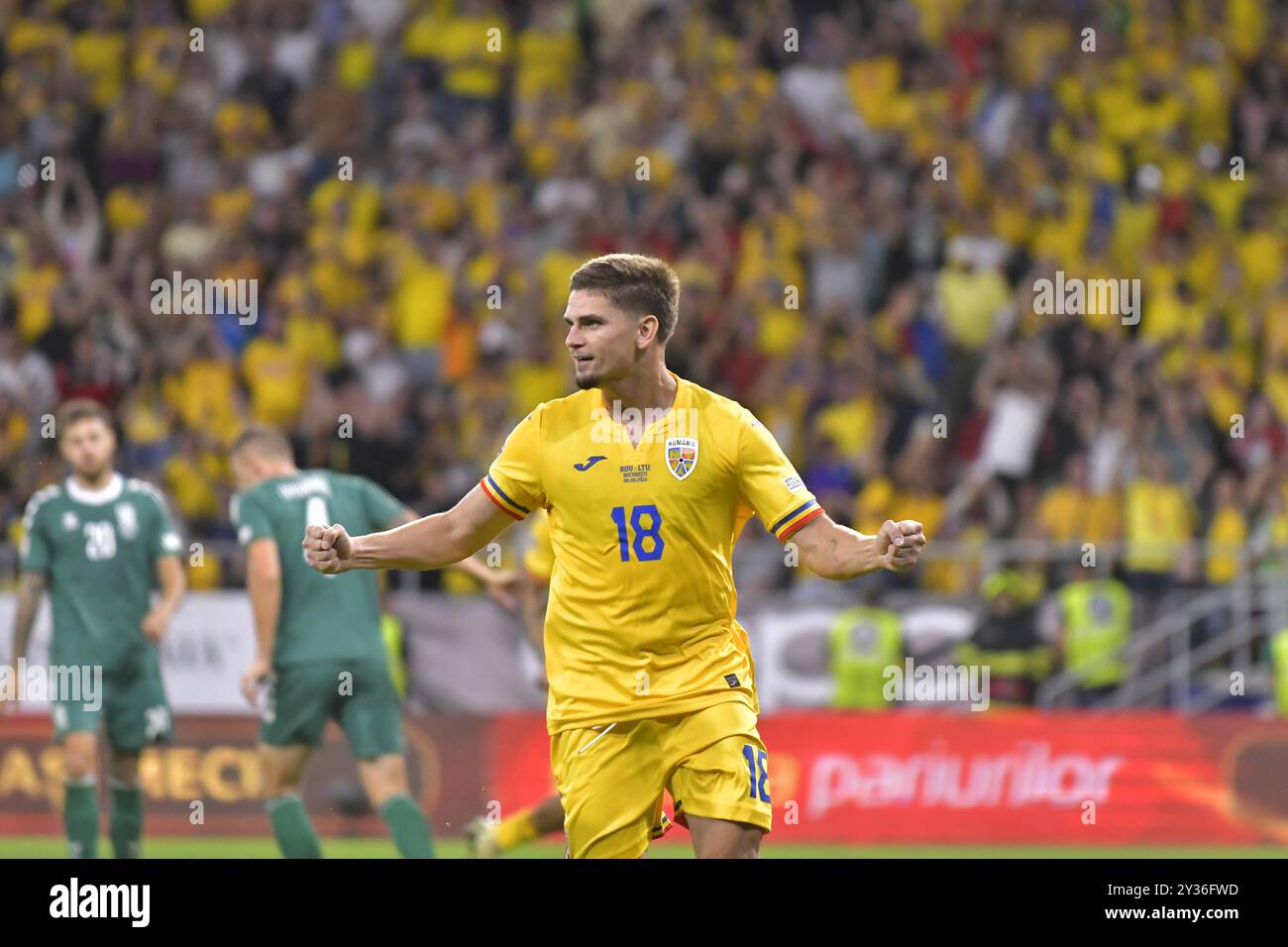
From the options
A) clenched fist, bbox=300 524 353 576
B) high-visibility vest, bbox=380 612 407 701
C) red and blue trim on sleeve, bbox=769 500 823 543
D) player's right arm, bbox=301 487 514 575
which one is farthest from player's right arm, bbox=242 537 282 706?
high-visibility vest, bbox=380 612 407 701

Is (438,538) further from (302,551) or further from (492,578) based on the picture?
(302,551)

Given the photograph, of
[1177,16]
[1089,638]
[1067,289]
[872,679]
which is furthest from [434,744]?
[1177,16]

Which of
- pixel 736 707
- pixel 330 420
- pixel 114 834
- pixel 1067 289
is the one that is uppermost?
pixel 1067 289

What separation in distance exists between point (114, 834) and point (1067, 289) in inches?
401

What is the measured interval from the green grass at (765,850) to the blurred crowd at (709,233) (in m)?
2.60

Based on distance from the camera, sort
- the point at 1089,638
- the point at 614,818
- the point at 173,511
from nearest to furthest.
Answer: the point at 614,818, the point at 1089,638, the point at 173,511

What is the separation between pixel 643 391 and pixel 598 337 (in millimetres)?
292

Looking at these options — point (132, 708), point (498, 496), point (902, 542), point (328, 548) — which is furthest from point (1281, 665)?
point (328, 548)

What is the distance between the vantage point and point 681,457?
22.9ft

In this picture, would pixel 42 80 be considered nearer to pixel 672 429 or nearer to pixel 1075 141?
pixel 1075 141

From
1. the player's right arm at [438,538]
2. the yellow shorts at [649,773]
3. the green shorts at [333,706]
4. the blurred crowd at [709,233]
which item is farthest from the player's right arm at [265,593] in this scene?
the blurred crowd at [709,233]

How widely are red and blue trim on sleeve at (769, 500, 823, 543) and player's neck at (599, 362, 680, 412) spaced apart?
59cm

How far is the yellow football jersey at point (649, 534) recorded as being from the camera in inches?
274

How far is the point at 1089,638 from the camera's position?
51.0ft
